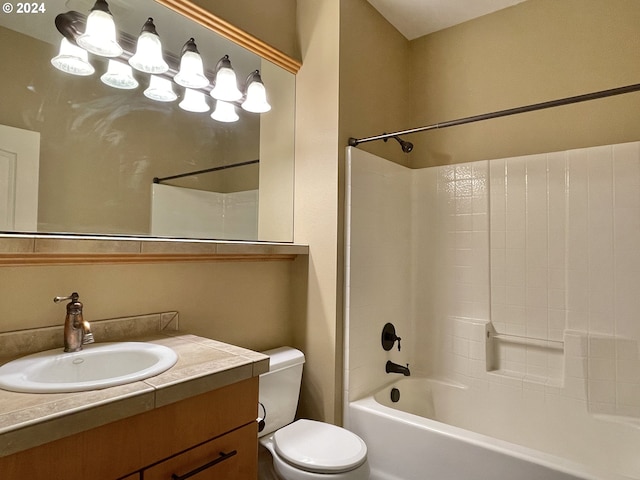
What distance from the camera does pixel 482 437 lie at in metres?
1.58

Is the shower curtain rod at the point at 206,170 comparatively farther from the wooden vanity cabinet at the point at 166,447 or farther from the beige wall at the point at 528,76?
the beige wall at the point at 528,76

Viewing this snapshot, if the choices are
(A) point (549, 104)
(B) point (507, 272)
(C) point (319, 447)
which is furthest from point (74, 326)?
(B) point (507, 272)

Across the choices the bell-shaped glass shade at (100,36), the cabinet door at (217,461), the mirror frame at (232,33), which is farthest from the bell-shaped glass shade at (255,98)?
the cabinet door at (217,461)

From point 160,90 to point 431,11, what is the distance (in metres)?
1.68

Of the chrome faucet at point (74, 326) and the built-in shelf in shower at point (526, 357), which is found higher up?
the chrome faucet at point (74, 326)

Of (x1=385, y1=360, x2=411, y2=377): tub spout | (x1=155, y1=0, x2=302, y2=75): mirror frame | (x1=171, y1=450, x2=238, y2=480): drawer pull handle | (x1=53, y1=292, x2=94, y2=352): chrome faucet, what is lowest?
(x1=385, y1=360, x2=411, y2=377): tub spout

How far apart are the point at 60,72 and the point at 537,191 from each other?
A: 7.36 feet

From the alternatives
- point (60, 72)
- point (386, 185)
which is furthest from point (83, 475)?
point (386, 185)

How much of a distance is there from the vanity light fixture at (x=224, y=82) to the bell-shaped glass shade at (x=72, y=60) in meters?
0.55

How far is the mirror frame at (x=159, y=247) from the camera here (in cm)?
115

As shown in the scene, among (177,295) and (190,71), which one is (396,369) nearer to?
(177,295)

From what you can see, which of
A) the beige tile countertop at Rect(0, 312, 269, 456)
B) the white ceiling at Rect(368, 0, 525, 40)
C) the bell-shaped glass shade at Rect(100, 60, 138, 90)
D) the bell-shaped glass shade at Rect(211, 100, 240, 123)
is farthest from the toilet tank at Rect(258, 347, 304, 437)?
the white ceiling at Rect(368, 0, 525, 40)

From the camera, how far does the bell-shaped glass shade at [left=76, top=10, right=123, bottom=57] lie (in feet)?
4.67

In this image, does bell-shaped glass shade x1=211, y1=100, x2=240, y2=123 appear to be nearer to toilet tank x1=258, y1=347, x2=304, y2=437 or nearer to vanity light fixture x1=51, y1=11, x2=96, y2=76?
vanity light fixture x1=51, y1=11, x2=96, y2=76
